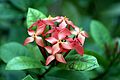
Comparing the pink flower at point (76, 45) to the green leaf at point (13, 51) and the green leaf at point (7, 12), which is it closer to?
the green leaf at point (13, 51)

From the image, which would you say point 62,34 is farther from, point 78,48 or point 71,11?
point 71,11

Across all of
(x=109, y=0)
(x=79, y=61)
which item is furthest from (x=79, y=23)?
(x=79, y=61)

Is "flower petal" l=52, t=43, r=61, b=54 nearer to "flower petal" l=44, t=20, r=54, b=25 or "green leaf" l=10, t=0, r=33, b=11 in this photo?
"flower petal" l=44, t=20, r=54, b=25

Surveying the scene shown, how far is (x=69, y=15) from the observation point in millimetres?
1925

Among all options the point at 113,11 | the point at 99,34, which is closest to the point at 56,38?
the point at 99,34

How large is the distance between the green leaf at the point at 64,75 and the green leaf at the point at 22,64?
10 centimetres

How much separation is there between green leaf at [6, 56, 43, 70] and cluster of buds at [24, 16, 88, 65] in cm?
5

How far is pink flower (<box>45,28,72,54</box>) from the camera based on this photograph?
3.57ft

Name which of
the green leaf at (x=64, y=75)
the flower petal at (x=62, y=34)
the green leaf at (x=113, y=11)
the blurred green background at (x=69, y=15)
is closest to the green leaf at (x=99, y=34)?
the blurred green background at (x=69, y=15)

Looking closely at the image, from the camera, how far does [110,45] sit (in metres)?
1.66

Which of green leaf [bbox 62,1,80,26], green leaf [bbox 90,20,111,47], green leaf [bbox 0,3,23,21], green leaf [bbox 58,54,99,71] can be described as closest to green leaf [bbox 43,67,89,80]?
green leaf [bbox 58,54,99,71]

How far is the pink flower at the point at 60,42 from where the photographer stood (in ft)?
3.57

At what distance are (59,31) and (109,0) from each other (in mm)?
1243

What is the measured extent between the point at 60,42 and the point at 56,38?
0.03 m
